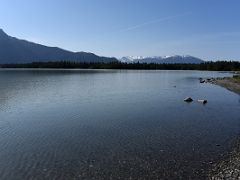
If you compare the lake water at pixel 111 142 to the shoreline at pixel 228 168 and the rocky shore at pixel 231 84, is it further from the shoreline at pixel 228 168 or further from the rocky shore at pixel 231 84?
the rocky shore at pixel 231 84

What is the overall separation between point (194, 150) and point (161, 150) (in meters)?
2.81

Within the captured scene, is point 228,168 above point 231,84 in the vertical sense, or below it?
above

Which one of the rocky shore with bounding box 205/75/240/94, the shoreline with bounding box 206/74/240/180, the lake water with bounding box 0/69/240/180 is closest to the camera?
the shoreline with bounding box 206/74/240/180

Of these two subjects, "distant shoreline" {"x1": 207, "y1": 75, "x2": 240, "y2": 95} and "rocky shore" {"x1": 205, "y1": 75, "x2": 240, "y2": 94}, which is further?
"rocky shore" {"x1": 205, "y1": 75, "x2": 240, "y2": 94}

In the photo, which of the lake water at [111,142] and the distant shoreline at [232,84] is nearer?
the lake water at [111,142]

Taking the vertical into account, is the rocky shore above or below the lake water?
below

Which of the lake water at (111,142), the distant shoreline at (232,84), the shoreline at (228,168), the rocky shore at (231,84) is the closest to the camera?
the shoreline at (228,168)

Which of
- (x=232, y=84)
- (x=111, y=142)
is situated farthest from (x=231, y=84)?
(x=111, y=142)

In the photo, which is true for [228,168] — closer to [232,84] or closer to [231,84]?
[232,84]

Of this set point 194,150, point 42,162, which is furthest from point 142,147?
point 42,162

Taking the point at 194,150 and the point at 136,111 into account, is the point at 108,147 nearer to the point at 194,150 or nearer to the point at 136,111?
the point at 194,150

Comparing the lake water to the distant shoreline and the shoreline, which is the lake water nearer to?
the shoreline

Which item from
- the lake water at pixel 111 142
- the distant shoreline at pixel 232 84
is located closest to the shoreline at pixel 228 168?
the lake water at pixel 111 142

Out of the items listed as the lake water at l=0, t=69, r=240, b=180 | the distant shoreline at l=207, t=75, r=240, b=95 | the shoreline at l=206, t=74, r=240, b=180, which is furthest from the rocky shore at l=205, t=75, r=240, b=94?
the shoreline at l=206, t=74, r=240, b=180
